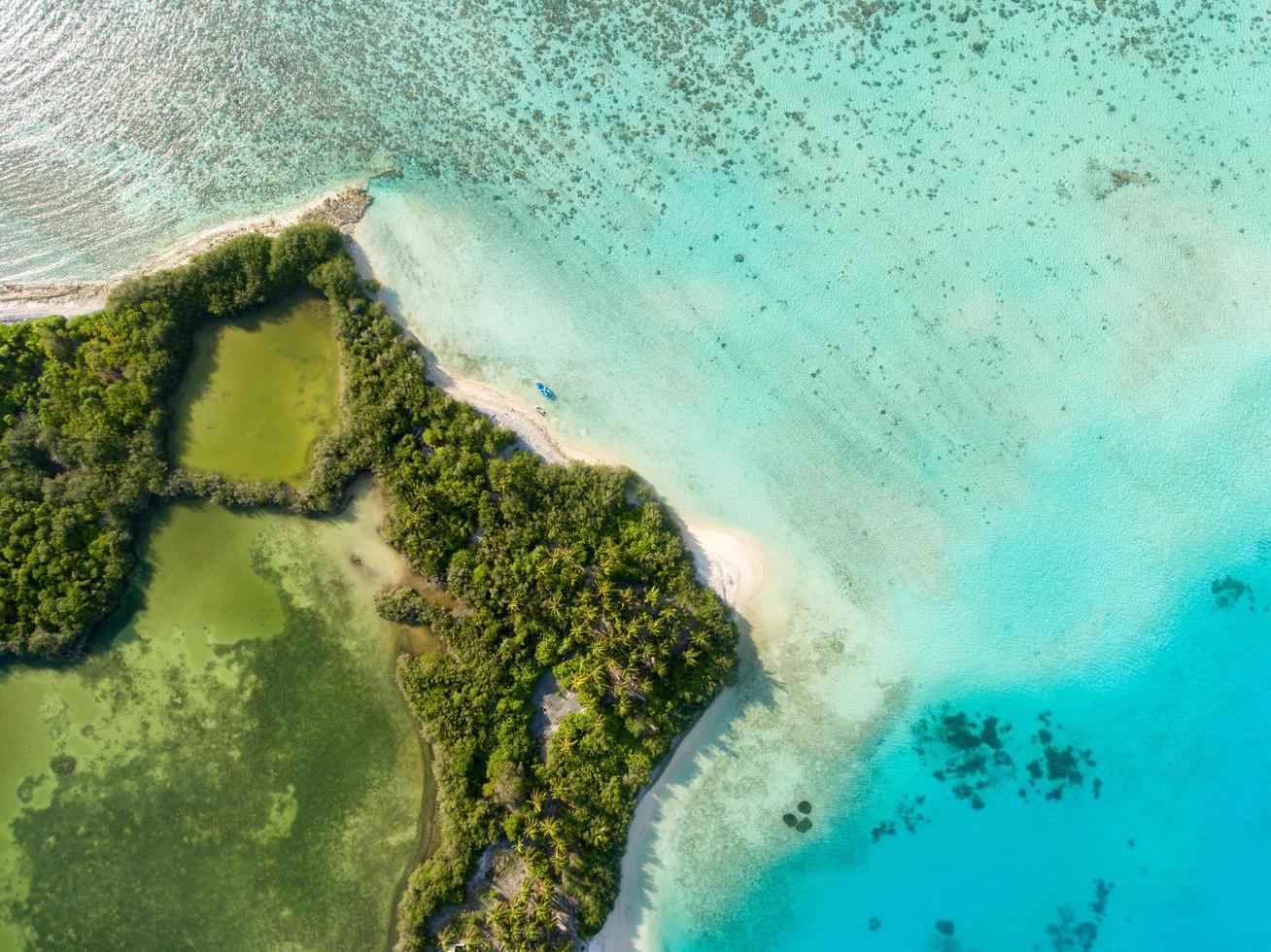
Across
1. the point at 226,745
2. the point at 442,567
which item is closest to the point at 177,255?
the point at 442,567

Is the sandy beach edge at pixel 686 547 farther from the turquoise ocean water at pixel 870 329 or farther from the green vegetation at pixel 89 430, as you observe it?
the green vegetation at pixel 89 430

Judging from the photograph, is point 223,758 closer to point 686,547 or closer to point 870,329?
point 686,547

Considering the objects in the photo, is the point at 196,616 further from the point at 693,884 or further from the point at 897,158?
the point at 897,158

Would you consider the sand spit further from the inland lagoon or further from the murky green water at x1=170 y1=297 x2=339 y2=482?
the inland lagoon

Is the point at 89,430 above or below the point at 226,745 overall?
above

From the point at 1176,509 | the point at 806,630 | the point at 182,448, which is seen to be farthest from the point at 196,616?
the point at 1176,509

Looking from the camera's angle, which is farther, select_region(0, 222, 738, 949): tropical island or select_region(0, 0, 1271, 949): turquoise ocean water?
select_region(0, 0, 1271, 949): turquoise ocean water

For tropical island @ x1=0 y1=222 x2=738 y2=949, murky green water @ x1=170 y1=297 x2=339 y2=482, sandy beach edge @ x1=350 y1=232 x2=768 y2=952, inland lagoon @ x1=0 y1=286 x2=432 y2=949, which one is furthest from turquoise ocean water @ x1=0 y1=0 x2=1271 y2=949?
inland lagoon @ x1=0 y1=286 x2=432 y2=949

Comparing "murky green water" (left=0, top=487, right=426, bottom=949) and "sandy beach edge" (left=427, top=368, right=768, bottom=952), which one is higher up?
"sandy beach edge" (left=427, top=368, right=768, bottom=952)
